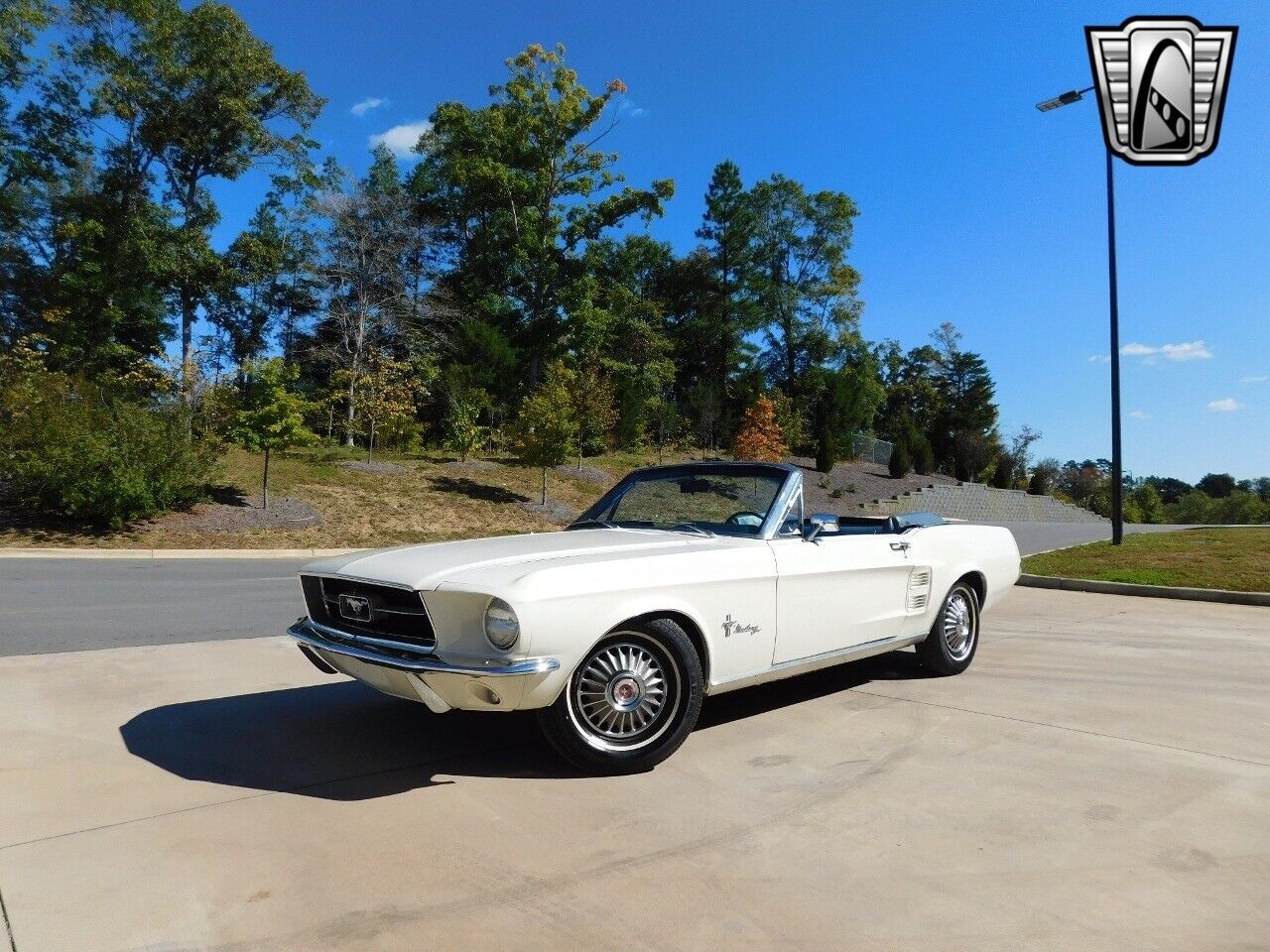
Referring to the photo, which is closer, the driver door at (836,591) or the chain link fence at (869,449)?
the driver door at (836,591)

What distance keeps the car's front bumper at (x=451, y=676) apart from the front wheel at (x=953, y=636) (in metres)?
3.43

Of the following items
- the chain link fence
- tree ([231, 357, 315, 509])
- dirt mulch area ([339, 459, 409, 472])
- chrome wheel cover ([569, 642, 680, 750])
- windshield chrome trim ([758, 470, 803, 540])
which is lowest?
chrome wheel cover ([569, 642, 680, 750])

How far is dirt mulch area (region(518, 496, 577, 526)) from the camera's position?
23844 millimetres

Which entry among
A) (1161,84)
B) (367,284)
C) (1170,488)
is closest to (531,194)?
(367,284)

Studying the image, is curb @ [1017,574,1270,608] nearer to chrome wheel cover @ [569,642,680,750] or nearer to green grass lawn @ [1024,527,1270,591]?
green grass lawn @ [1024,527,1270,591]

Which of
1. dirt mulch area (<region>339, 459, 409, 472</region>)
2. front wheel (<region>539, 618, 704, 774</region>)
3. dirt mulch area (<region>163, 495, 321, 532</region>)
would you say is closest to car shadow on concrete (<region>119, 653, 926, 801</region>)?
front wheel (<region>539, 618, 704, 774</region>)

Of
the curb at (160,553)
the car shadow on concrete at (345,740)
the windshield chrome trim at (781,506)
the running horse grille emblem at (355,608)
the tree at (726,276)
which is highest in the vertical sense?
the tree at (726,276)

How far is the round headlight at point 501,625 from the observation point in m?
3.54

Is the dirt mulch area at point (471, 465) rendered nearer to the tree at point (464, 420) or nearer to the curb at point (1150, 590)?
the tree at point (464, 420)

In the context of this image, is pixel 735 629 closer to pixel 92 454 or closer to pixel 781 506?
pixel 781 506

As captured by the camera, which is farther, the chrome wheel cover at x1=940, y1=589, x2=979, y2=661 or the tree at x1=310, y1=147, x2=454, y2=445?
the tree at x1=310, y1=147, x2=454, y2=445

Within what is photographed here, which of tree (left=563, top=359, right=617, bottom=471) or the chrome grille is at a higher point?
tree (left=563, top=359, right=617, bottom=471)

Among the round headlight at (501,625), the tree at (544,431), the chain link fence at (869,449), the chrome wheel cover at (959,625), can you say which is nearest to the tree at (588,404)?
the tree at (544,431)

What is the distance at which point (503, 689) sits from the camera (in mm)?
3539
